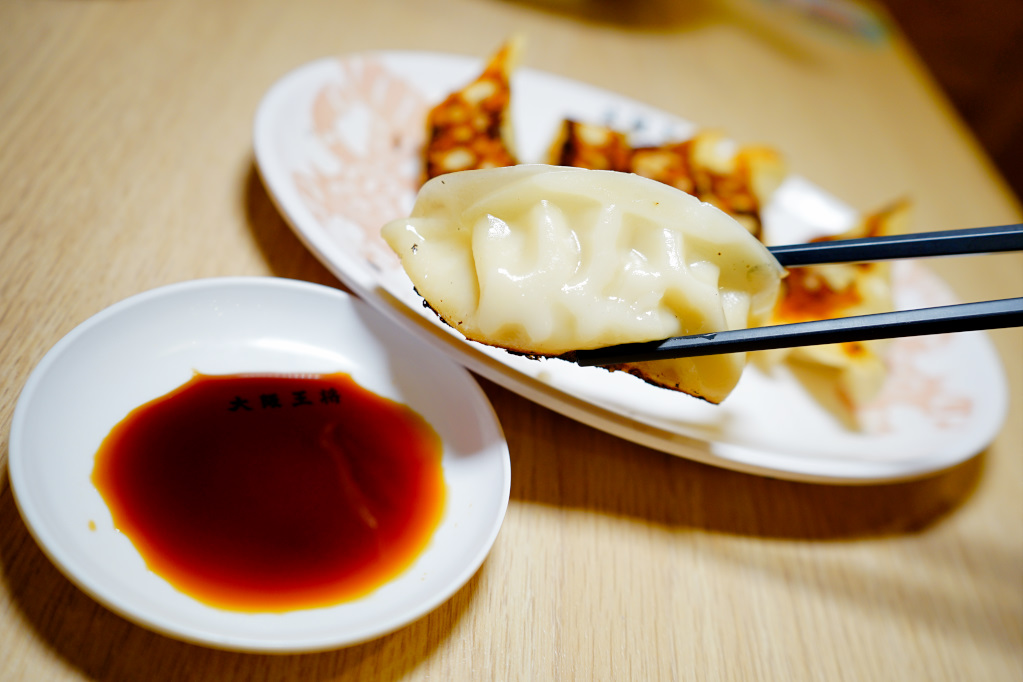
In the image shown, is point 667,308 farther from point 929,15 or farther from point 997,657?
point 929,15

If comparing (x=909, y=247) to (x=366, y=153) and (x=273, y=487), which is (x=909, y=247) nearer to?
(x=273, y=487)

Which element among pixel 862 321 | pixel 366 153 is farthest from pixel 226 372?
pixel 862 321

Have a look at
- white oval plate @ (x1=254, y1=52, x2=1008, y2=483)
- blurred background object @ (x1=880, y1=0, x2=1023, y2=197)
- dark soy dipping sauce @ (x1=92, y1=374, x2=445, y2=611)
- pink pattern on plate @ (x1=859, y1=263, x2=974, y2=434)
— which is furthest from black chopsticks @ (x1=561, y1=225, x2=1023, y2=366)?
blurred background object @ (x1=880, y1=0, x2=1023, y2=197)

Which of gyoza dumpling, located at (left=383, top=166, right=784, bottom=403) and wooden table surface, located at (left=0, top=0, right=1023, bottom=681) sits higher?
gyoza dumpling, located at (left=383, top=166, right=784, bottom=403)

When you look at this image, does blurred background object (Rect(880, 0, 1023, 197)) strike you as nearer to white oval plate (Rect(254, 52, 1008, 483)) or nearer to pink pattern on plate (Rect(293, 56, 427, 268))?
white oval plate (Rect(254, 52, 1008, 483))

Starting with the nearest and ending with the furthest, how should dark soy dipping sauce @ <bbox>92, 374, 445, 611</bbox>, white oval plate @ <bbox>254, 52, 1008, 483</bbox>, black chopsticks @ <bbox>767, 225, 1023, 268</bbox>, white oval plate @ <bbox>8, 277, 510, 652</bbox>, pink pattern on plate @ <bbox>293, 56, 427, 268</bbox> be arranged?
white oval plate @ <bbox>8, 277, 510, 652</bbox>
dark soy dipping sauce @ <bbox>92, 374, 445, 611</bbox>
black chopsticks @ <bbox>767, 225, 1023, 268</bbox>
white oval plate @ <bbox>254, 52, 1008, 483</bbox>
pink pattern on plate @ <bbox>293, 56, 427, 268</bbox>

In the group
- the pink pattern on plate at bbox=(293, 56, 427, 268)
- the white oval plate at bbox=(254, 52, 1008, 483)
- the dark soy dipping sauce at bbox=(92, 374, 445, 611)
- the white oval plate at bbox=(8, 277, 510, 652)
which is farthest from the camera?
the pink pattern on plate at bbox=(293, 56, 427, 268)
